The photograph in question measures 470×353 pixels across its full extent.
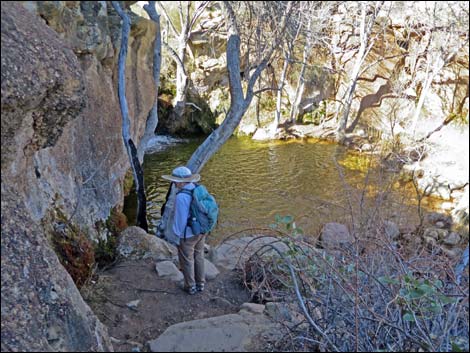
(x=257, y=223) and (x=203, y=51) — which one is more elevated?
(x=203, y=51)

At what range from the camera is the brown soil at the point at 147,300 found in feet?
12.3

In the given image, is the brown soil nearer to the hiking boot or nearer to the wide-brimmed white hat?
the hiking boot

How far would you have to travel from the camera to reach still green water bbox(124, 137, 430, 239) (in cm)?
876

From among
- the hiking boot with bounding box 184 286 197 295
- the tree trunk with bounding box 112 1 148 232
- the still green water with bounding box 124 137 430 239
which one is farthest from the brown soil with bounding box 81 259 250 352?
the still green water with bounding box 124 137 430 239

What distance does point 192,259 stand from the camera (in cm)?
439

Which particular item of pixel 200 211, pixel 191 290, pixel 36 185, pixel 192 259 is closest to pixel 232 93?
pixel 200 211

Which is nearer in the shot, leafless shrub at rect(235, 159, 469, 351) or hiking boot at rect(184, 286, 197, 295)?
leafless shrub at rect(235, 159, 469, 351)

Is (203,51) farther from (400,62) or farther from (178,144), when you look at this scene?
(400,62)

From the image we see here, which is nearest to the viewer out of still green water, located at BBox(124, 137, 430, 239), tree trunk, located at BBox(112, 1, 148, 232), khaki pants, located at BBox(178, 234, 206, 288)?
khaki pants, located at BBox(178, 234, 206, 288)

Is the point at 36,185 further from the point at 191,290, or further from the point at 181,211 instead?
the point at 191,290

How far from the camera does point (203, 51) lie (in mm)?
18094

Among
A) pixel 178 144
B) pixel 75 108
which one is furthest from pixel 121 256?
pixel 178 144

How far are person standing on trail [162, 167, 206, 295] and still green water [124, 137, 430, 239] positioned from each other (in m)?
2.52

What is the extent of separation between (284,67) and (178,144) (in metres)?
5.35
